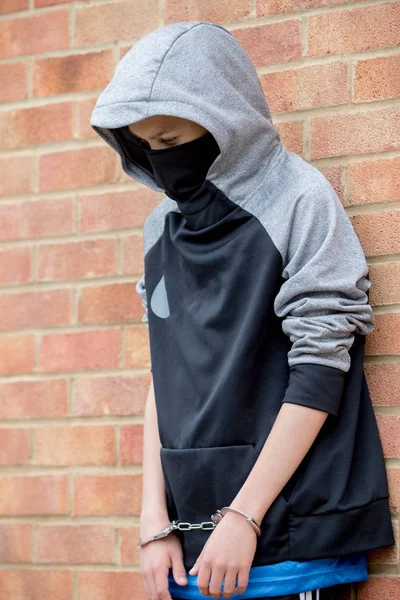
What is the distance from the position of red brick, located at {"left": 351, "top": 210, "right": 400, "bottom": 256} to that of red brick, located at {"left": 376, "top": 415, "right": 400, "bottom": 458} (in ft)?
1.20

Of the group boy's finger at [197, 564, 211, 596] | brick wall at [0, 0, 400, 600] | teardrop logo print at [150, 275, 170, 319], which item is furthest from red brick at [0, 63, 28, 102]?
boy's finger at [197, 564, 211, 596]

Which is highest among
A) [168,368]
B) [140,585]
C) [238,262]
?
[238,262]

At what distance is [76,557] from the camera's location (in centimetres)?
220

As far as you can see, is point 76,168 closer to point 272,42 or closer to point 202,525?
point 272,42

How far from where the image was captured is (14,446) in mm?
2291

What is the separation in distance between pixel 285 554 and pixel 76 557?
0.71 m

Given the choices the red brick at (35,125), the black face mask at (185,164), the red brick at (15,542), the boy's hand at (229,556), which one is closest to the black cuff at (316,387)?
the boy's hand at (229,556)

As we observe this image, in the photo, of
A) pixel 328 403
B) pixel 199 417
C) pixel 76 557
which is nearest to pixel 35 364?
pixel 76 557

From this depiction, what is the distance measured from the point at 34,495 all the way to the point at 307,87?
1.24m

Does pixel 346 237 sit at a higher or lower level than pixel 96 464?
higher

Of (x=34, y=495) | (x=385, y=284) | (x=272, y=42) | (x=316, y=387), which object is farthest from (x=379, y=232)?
(x=34, y=495)

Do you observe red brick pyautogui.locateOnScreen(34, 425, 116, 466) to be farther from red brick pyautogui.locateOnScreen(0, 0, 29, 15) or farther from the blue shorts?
red brick pyautogui.locateOnScreen(0, 0, 29, 15)

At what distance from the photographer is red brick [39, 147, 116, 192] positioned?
229cm

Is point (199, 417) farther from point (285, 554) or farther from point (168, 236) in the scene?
point (168, 236)
